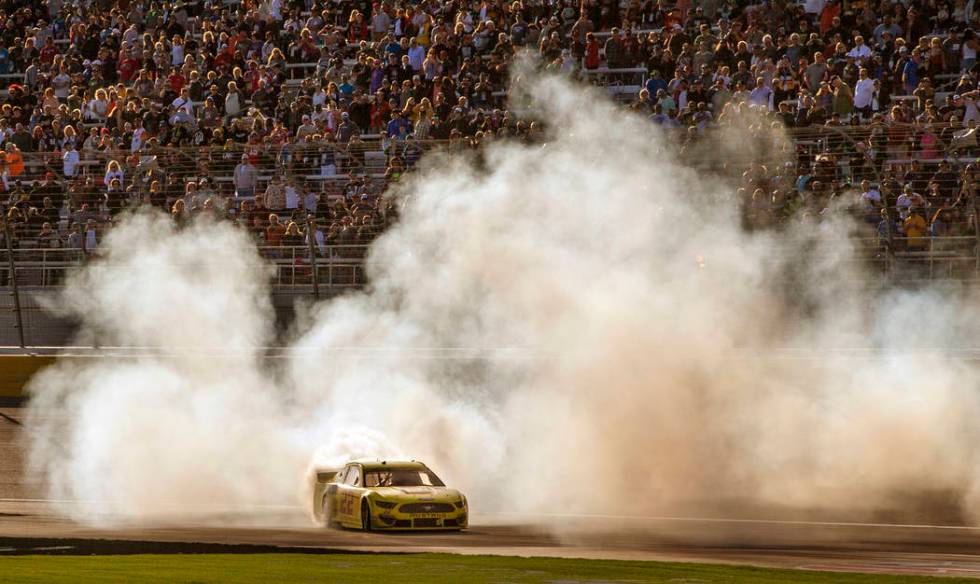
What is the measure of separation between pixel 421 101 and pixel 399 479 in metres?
9.83

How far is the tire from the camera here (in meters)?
16.2

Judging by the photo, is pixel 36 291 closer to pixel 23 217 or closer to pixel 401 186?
pixel 23 217

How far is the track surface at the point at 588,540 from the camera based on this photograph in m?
13.9

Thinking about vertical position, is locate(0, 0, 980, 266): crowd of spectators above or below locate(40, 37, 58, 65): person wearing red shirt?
below

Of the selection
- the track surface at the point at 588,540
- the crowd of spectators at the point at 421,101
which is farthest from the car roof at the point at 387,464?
the crowd of spectators at the point at 421,101

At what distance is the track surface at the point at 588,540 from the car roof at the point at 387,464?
791 millimetres

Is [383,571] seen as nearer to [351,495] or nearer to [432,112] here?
[351,495]

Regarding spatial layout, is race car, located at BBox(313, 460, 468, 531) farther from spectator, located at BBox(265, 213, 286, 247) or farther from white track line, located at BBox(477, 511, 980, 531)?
spectator, located at BBox(265, 213, 286, 247)

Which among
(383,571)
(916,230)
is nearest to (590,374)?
(916,230)

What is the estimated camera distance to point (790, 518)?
1686 centimetres

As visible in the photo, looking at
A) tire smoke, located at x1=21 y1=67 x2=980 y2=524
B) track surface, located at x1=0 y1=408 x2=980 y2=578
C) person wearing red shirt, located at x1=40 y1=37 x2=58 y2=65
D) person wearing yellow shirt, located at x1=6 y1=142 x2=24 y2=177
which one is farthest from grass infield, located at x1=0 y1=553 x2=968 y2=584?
person wearing red shirt, located at x1=40 y1=37 x2=58 y2=65

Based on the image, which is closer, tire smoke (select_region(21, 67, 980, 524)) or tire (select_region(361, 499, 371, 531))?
tire (select_region(361, 499, 371, 531))

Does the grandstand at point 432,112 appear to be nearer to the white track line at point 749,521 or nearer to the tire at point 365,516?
the white track line at point 749,521

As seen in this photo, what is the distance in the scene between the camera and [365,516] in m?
16.3
